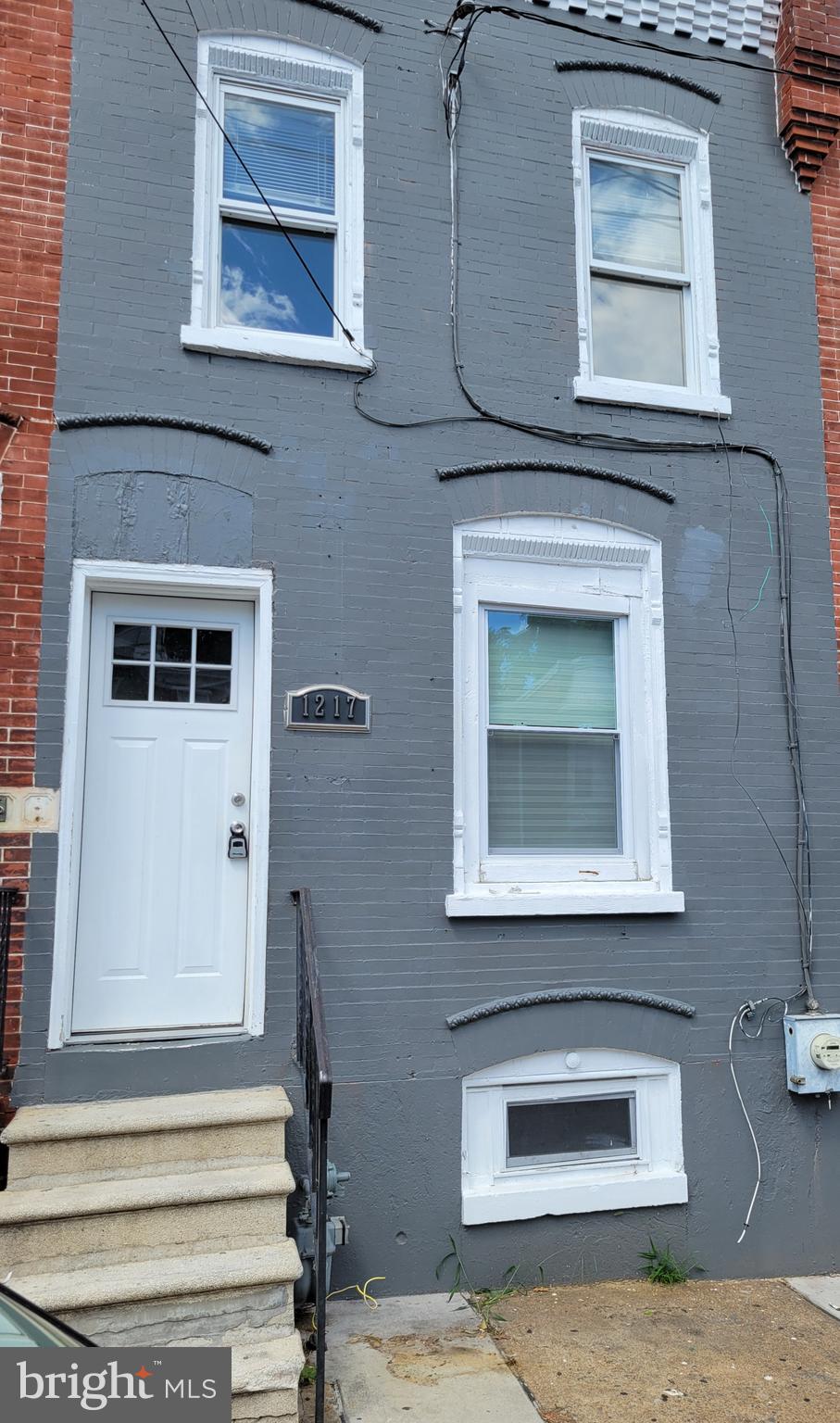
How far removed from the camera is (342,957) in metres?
4.50

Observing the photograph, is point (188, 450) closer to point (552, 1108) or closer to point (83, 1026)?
point (83, 1026)

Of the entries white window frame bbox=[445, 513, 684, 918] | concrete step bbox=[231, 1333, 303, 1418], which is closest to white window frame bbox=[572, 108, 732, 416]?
white window frame bbox=[445, 513, 684, 918]

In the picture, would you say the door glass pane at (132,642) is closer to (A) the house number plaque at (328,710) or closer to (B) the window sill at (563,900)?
(A) the house number plaque at (328,710)

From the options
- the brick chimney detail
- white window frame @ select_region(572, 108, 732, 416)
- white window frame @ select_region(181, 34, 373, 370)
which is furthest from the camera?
the brick chimney detail

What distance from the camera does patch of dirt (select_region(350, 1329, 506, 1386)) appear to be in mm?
3635

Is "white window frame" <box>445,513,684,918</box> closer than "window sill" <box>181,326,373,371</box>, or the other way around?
"window sill" <box>181,326,373,371</box>

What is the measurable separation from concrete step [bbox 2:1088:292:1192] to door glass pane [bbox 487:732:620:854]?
174 cm

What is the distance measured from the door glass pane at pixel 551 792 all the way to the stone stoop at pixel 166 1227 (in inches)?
69.4

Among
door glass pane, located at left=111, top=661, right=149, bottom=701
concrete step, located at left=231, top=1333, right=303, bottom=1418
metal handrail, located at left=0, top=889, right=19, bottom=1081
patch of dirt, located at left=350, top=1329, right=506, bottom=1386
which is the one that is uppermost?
door glass pane, located at left=111, top=661, right=149, bottom=701

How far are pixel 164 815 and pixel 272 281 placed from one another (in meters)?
2.69

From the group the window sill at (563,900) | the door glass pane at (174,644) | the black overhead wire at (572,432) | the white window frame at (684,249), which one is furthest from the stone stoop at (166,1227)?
the white window frame at (684,249)

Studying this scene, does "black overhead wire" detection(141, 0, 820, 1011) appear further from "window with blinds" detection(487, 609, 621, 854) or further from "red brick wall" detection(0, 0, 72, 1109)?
"window with blinds" detection(487, 609, 621, 854)

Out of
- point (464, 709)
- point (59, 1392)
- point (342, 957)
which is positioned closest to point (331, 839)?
point (342, 957)

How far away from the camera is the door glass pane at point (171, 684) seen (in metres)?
4.61
